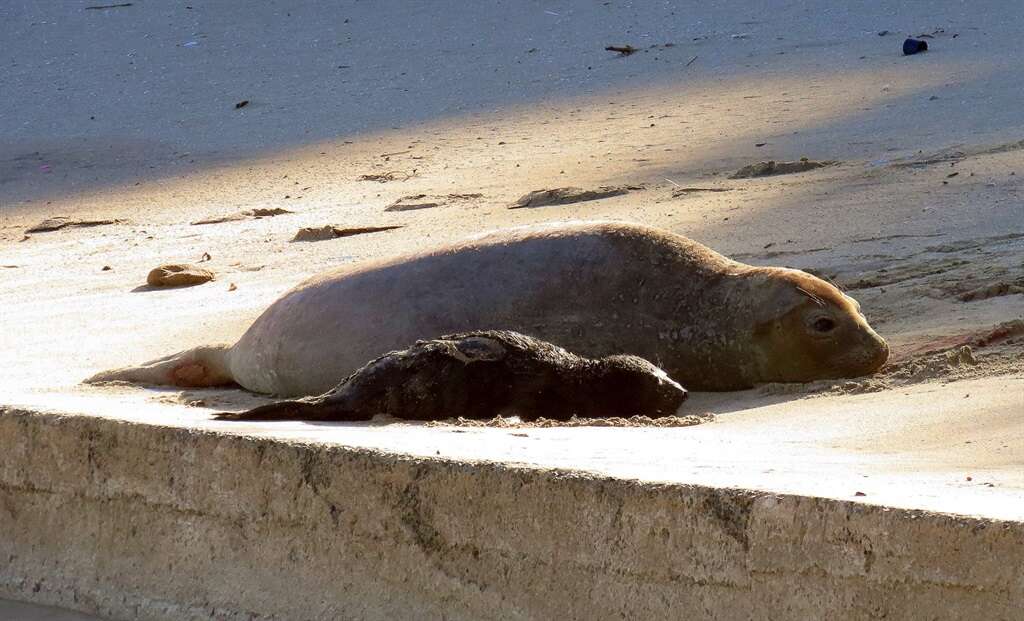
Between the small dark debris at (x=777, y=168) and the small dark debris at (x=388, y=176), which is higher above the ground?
the small dark debris at (x=777, y=168)

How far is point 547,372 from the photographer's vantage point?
A: 399 cm

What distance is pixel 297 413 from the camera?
3803mm

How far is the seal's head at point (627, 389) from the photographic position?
4047mm

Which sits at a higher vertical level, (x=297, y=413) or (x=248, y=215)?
(x=297, y=413)

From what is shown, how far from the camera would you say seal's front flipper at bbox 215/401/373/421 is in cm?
377

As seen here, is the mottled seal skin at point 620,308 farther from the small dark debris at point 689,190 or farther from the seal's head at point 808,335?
the small dark debris at point 689,190

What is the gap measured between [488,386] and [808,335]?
104 centimetres

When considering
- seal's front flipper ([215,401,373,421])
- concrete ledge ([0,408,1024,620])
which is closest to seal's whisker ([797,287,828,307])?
seal's front flipper ([215,401,373,421])

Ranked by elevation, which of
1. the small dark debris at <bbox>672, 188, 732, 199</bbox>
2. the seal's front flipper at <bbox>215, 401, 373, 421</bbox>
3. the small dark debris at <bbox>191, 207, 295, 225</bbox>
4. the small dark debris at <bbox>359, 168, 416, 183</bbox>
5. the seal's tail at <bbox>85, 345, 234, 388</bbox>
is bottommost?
the small dark debris at <bbox>191, 207, 295, 225</bbox>

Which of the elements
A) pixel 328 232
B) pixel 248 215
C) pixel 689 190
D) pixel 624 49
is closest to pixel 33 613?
pixel 328 232

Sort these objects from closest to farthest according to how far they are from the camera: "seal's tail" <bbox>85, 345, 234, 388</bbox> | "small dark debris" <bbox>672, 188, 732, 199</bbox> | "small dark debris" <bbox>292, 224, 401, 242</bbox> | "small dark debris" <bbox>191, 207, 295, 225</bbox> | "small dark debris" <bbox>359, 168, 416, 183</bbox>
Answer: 1. "seal's tail" <bbox>85, 345, 234, 388</bbox>
2. "small dark debris" <bbox>672, 188, 732, 199</bbox>
3. "small dark debris" <bbox>292, 224, 401, 242</bbox>
4. "small dark debris" <bbox>191, 207, 295, 225</bbox>
5. "small dark debris" <bbox>359, 168, 416, 183</bbox>

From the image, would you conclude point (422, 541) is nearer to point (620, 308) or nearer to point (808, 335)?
point (620, 308)

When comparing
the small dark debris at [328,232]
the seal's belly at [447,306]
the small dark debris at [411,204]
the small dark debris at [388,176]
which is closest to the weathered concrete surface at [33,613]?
the seal's belly at [447,306]

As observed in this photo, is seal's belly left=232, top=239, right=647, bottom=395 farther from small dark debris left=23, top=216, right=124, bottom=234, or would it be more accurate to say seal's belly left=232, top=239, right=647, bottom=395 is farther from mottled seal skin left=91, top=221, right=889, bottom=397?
small dark debris left=23, top=216, right=124, bottom=234
